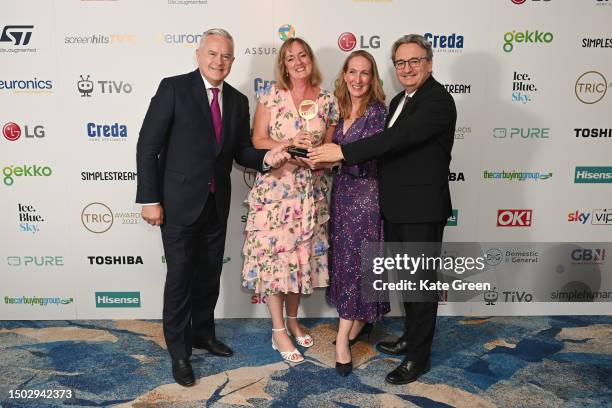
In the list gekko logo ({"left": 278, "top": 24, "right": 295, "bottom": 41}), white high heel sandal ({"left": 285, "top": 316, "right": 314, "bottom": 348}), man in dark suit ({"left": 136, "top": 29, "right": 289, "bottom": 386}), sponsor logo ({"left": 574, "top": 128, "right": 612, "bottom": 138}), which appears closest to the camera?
man in dark suit ({"left": 136, "top": 29, "right": 289, "bottom": 386})

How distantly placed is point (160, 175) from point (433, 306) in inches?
61.7

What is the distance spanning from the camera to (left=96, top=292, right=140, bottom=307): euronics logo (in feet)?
11.7

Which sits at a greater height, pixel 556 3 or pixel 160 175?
pixel 556 3

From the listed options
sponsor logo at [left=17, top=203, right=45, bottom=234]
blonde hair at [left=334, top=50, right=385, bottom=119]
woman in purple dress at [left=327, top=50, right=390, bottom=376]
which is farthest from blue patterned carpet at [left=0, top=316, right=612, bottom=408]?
blonde hair at [left=334, top=50, right=385, bottom=119]

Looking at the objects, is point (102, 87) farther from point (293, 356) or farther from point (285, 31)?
point (293, 356)

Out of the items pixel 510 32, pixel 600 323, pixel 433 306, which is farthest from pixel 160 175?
pixel 600 323

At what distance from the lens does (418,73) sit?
254cm

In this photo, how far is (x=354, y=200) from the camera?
109 inches

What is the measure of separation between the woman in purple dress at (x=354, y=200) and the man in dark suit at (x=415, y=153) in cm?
11

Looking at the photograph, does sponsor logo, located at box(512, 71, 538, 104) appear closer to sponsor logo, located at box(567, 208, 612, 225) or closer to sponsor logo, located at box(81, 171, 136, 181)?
sponsor logo, located at box(567, 208, 612, 225)

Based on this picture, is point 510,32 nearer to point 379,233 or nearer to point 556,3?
point 556,3

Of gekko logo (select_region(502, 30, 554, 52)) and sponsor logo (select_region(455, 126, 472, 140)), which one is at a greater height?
gekko logo (select_region(502, 30, 554, 52))

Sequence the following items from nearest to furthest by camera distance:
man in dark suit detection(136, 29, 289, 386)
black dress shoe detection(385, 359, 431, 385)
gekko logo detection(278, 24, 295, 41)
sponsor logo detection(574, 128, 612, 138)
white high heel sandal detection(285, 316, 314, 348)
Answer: man in dark suit detection(136, 29, 289, 386)
black dress shoe detection(385, 359, 431, 385)
white high heel sandal detection(285, 316, 314, 348)
gekko logo detection(278, 24, 295, 41)
sponsor logo detection(574, 128, 612, 138)

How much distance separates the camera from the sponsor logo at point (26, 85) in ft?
10.8
